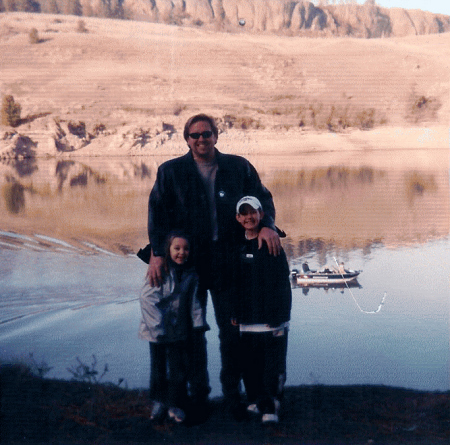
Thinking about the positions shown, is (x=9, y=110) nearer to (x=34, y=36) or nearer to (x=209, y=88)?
(x=34, y=36)

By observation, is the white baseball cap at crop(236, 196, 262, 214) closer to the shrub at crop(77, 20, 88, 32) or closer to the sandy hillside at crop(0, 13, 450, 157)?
the sandy hillside at crop(0, 13, 450, 157)

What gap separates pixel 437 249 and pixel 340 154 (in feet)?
7.29

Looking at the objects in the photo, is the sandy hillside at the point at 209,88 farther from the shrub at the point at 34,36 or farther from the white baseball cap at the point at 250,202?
the white baseball cap at the point at 250,202

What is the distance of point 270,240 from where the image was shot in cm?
270

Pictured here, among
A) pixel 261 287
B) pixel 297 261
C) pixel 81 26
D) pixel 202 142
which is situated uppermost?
pixel 81 26

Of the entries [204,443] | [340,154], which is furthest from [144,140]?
[204,443]

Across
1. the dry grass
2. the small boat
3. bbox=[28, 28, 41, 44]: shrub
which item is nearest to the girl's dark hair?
the dry grass

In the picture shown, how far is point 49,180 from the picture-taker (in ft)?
18.6

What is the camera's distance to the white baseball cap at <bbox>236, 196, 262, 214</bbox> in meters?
2.70

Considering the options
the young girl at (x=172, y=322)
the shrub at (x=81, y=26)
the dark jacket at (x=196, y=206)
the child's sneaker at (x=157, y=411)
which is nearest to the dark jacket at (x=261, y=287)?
the dark jacket at (x=196, y=206)

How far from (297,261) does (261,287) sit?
364 cm

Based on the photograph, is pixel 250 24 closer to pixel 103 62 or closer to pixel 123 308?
pixel 103 62

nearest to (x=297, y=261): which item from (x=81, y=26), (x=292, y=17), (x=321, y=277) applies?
(x=321, y=277)

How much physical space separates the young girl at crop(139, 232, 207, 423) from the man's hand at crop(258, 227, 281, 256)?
0.34 metres
